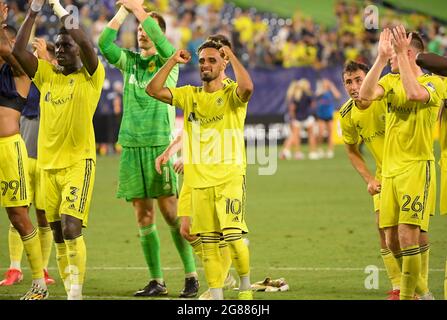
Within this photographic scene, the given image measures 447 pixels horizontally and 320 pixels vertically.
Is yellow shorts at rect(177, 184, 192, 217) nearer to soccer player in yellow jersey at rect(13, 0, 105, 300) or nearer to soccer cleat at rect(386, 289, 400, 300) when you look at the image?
soccer player in yellow jersey at rect(13, 0, 105, 300)

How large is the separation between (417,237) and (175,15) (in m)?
25.3

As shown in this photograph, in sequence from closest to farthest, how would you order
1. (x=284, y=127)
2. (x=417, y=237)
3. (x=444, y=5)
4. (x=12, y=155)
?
(x=417, y=237) < (x=12, y=155) < (x=284, y=127) < (x=444, y=5)

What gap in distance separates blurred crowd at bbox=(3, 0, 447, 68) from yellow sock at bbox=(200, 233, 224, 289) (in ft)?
68.7

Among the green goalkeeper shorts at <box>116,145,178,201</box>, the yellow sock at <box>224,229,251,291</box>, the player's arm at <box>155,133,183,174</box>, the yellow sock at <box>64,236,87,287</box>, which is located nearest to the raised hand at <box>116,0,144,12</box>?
the player's arm at <box>155,133,183,174</box>

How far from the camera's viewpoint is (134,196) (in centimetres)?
973

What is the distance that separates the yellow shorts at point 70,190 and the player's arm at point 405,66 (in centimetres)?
301

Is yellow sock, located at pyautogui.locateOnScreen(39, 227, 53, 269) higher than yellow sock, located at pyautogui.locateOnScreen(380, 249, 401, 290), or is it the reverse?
yellow sock, located at pyautogui.locateOnScreen(39, 227, 53, 269)

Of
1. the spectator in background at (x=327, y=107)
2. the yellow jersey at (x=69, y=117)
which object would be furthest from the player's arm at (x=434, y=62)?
the spectator in background at (x=327, y=107)

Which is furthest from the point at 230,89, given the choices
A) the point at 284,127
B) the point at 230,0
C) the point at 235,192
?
the point at 230,0

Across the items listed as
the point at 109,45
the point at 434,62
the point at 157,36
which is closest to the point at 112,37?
the point at 109,45

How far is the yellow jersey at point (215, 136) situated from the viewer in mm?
8281

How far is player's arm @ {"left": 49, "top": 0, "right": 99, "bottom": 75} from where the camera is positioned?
8328 mm

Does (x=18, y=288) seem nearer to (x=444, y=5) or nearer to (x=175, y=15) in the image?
(x=175, y=15)

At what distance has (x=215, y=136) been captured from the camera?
8.31 m
